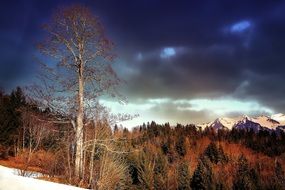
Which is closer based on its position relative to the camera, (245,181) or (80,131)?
(80,131)

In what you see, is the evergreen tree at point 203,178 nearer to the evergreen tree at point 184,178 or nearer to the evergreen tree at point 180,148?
the evergreen tree at point 184,178

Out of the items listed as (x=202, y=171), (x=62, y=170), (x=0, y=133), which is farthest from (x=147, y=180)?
(x=62, y=170)

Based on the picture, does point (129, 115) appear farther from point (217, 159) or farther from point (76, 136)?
point (217, 159)

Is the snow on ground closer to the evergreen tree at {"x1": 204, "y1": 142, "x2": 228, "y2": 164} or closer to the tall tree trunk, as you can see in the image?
the tall tree trunk

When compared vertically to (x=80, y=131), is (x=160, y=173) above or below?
below

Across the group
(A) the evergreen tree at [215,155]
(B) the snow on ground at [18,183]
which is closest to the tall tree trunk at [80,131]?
(B) the snow on ground at [18,183]

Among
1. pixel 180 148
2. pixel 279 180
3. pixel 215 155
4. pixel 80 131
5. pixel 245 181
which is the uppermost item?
pixel 180 148

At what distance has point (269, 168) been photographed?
4331 inches

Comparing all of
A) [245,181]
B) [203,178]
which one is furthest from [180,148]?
[245,181]

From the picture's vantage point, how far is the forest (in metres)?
14.9

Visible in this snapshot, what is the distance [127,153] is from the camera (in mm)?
18359

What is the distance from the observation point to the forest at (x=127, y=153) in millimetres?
14938

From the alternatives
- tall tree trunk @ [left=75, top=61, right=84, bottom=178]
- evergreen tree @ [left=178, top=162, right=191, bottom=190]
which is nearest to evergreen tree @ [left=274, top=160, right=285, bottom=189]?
evergreen tree @ [left=178, top=162, right=191, bottom=190]

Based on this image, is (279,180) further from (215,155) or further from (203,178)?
(215,155)
